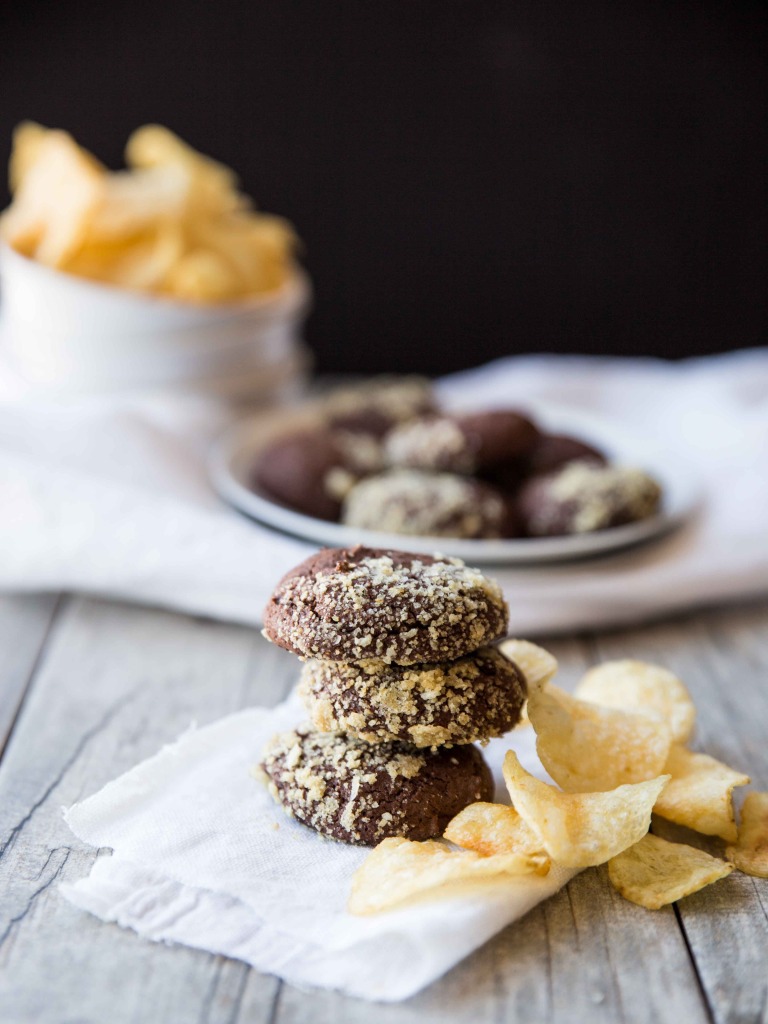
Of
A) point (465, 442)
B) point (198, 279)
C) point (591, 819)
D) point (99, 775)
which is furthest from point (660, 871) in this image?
point (198, 279)

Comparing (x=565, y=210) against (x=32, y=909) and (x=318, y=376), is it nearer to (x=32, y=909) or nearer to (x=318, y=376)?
(x=318, y=376)

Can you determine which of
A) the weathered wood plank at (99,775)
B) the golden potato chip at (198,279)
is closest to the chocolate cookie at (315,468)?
the weathered wood plank at (99,775)

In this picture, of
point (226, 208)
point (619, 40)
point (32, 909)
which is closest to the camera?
point (32, 909)

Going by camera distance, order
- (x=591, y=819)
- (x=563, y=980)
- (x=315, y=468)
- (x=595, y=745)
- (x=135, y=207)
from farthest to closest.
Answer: (x=135, y=207) < (x=315, y=468) < (x=595, y=745) < (x=591, y=819) < (x=563, y=980)

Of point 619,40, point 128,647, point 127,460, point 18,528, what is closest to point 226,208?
point 127,460

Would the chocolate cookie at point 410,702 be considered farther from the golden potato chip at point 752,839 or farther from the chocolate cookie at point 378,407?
the chocolate cookie at point 378,407

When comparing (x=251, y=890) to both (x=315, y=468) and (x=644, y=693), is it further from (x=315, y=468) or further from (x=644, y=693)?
(x=315, y=468)
